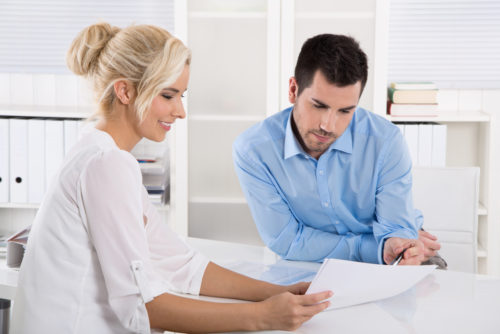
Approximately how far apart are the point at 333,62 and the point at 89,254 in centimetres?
92

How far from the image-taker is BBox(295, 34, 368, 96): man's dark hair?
1.86 m

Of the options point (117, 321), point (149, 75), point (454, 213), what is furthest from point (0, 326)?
point (454, 213)

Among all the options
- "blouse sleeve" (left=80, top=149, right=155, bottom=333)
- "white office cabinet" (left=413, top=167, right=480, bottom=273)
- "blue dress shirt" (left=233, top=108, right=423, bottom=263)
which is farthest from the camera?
"white office cabinet" (left=413, top=167, right=480, bottom=273)

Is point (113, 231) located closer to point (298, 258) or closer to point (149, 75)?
point (149, 75)

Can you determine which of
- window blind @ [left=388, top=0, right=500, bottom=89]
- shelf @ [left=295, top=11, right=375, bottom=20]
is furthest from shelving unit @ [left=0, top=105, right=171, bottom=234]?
window blind @ [left=388, top=0, right=500, bottom=89]

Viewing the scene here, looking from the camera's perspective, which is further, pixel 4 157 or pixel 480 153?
pixel 480 153

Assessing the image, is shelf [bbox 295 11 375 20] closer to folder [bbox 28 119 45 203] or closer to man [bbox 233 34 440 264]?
man [bbox 233 34 440 264]

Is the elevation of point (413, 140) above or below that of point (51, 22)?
below

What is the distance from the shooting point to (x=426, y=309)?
1.47 meters

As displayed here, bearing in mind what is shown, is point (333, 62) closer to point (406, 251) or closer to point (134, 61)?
point (406, 251)

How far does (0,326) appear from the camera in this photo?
172cm

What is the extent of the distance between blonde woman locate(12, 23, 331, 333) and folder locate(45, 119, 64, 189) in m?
1.83

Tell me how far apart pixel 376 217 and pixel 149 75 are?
0.93 m

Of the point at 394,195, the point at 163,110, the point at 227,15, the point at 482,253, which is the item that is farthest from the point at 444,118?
the point at 163,110
